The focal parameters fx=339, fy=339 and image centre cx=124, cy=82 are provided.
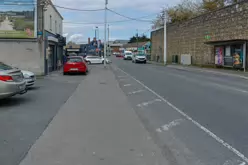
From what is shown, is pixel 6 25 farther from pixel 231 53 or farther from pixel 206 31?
pixel 206 31

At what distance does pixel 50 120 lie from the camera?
28.8 ft

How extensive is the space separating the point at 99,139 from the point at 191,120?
2.94 meters

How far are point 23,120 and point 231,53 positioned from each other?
28.4m

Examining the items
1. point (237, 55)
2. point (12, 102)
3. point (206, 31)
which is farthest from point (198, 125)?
point (206, 31)

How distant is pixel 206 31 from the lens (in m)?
41.8

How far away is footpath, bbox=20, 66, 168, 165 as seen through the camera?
5484 mm

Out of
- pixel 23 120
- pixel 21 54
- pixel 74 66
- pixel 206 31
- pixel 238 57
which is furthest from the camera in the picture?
pixel 206 31

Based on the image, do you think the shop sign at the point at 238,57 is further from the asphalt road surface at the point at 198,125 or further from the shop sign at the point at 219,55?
the asphalt road surface at the point at 198,125

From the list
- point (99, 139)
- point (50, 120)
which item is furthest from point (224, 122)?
point (50, 120)

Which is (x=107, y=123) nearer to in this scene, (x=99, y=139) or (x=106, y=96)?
(x=99, y=139)

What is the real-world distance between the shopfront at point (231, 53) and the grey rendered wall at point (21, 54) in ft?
60.2

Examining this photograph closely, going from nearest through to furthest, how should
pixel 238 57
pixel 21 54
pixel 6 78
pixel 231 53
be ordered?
pixel 6 78
pixel 21 54
pixel 238 57
pixel 231 53

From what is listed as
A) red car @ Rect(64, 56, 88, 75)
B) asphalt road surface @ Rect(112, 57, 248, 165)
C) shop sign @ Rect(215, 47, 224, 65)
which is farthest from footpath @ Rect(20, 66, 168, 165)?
shop sign @ Rect(215, 47, 224, 65)

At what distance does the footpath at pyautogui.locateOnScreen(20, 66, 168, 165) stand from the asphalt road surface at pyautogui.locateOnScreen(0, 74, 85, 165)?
0.67 ft
